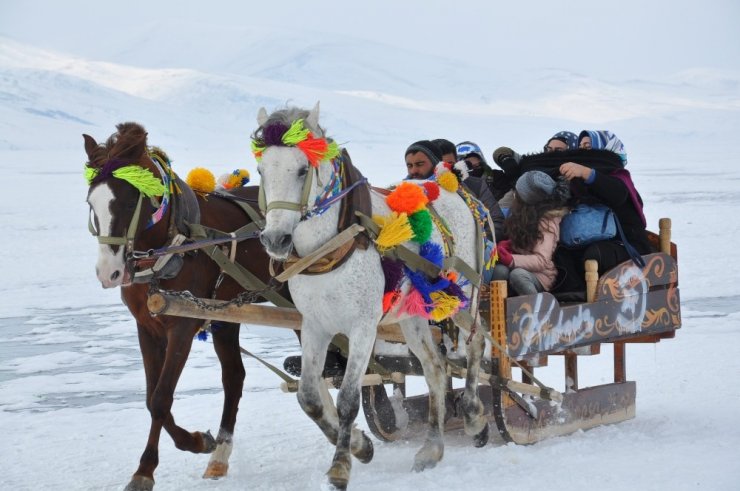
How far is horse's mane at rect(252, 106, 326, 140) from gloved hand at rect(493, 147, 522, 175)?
9.11 feet

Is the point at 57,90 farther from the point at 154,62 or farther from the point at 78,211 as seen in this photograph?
the point at 154,62

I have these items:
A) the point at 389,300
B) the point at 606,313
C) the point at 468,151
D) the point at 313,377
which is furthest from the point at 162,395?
the point at 468,151

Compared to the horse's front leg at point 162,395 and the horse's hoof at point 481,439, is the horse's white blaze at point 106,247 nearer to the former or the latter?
the horse's front leg at point 162,395

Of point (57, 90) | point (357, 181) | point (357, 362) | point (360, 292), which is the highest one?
point (57, 90)

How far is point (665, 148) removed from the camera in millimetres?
69812

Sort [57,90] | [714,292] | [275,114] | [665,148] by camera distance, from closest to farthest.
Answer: [275,114]
[714,292]
[665,148]
[57,90]

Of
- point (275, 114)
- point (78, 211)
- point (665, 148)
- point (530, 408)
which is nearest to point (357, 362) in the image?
point (275, 114)

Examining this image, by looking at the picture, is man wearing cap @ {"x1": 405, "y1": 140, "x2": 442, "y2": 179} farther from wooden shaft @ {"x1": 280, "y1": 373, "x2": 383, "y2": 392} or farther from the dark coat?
wooden shaft @ {"x1": 280, "y1": 373, "x2": 383, "y2": 392}

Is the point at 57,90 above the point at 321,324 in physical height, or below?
above

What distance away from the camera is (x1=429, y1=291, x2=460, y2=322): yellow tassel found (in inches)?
219

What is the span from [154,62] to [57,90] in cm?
6530

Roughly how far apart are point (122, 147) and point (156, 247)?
0.54 meters

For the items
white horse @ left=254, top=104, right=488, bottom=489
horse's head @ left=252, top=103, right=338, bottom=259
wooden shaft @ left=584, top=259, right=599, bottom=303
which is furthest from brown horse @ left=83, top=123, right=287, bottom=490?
wooden shaft @ left=584, top=259, right=599, bottom=303

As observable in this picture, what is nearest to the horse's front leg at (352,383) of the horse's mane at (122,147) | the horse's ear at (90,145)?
the horse's mane at (122,147)
